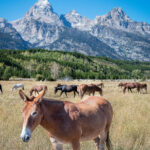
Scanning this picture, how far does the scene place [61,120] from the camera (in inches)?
150

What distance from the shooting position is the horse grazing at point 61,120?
341cm

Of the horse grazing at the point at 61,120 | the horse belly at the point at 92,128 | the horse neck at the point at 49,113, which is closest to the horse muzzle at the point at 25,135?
the horse grazing at the point at 61,120

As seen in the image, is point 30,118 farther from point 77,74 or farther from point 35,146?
Result: point 77,74

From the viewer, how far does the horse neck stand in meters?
3.73

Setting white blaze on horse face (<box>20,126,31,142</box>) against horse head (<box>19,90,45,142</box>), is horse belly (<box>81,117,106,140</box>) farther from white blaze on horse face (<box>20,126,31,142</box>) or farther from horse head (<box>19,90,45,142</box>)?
white blaze on horse face (<box>20,126,31,142</box>)

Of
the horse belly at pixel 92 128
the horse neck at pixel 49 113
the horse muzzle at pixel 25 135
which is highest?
the horse neck at pixel 49 113

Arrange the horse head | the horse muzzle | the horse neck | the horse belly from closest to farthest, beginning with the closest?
the horse muzzle < the horse head < the horse neck < the horse belly

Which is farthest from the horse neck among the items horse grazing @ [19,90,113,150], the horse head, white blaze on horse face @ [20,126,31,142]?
white blaze on horse face @ [20,126,31,142]

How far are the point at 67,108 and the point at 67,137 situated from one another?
2.06 feet

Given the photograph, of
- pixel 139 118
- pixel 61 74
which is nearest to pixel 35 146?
pixel 139 118

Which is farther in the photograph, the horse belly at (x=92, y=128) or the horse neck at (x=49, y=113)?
the horse belly at (x=92, y=128)

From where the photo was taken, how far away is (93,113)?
4414 millimetres

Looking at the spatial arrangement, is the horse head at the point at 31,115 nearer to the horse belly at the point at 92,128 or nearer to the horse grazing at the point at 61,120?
the horse grazing at the point at 61,120

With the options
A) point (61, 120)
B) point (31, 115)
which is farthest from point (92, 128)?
point (31, 115)
